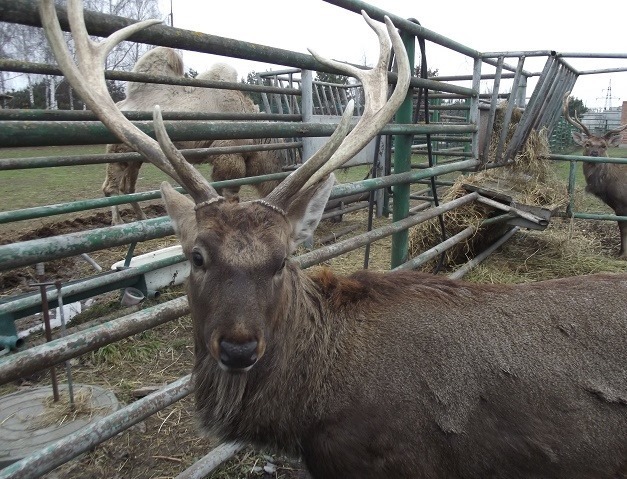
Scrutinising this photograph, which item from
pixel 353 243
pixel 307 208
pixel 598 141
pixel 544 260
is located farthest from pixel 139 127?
pixel 598 141

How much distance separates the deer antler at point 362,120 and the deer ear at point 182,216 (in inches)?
14.2

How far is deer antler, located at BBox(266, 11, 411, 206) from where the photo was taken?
2.12 m

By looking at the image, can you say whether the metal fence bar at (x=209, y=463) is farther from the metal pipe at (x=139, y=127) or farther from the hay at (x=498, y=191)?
the hay at (x=498, y=191)

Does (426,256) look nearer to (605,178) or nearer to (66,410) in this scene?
(66,410)

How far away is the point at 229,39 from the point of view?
2.43 metres

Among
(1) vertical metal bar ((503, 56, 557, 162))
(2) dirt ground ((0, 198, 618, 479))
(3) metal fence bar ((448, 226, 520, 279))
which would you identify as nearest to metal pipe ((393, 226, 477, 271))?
(3) metal fence bar ((448, 226, 520, 279))

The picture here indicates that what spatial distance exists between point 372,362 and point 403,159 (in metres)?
2.20

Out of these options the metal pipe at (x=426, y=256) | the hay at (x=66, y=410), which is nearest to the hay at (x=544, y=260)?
the metal pipe at (x=426, y=256)

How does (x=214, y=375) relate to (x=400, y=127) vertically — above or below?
below

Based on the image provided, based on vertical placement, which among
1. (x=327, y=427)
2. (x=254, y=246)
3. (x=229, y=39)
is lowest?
(x=327, y=427)

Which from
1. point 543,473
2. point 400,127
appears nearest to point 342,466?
point 543,473

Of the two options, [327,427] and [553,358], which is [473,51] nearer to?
[553,358]

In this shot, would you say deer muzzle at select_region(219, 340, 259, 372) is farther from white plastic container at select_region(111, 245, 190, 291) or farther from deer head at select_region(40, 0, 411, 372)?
white plastic container at select_region(111, 245, 190, 291)

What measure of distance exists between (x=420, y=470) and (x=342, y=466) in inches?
13.6
